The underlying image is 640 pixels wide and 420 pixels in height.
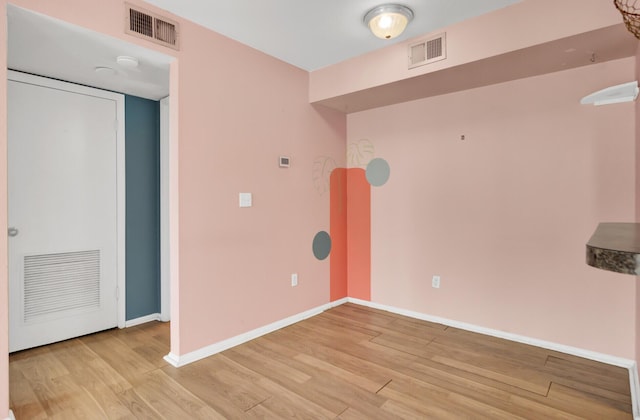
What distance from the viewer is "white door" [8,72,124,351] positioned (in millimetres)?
2686

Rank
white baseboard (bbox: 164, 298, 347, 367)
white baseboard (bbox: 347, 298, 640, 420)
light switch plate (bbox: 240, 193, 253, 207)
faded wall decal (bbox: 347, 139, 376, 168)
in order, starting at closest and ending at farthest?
white baseboard (bbox: 347, 298, 640, 420)
white baseboard (bbox: 164, 298, 347, 367)
light switch plate (bbox: 240, 193, 253, 207)
faded wall decal (bbox: 347, 139, 376, 168)

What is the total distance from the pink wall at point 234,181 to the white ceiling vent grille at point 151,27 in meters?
0.05

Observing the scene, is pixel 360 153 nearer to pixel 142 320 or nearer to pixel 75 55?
pixel 75 55

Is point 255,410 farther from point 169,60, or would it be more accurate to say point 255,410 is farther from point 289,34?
point 289,34

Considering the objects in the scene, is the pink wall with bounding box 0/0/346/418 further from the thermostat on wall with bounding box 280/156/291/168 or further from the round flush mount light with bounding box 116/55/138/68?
the round flush mount light with bounding box 116/55/138/68

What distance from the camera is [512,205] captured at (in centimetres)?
287

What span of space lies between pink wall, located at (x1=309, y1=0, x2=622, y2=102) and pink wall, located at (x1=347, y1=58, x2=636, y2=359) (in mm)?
564

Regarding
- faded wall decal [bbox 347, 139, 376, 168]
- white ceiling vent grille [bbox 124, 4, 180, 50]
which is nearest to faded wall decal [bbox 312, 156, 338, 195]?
faded wall decal [bbox 347, 139, 376, 168]

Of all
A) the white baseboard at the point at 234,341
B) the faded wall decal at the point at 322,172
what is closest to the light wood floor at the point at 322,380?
the white baseboard at the point at 234,341

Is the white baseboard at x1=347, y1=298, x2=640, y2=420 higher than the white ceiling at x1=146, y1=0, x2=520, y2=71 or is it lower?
lower

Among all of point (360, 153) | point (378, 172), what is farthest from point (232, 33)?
point (378, 172)

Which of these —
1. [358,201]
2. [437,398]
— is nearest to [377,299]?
[358,201]

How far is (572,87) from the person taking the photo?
260 centimetres

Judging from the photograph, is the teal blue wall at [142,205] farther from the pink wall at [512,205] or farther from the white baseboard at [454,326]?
the pink wall at [512,205]
